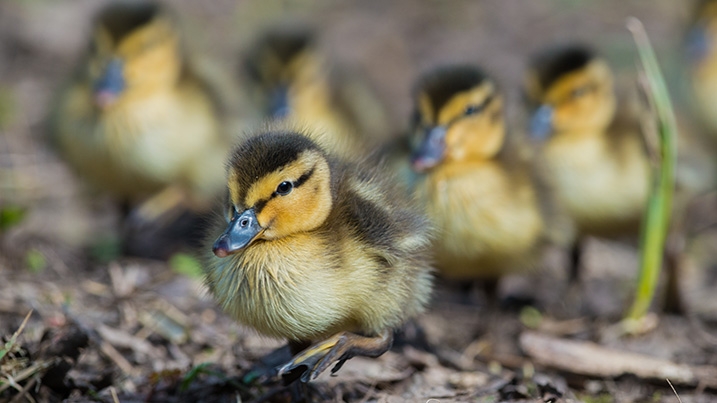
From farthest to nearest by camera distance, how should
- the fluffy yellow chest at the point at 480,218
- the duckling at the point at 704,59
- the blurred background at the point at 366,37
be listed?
the blurred background at the point at 366,37, the duckling at the point at 704,59, the fluffy yellow chest at the point at 480,218

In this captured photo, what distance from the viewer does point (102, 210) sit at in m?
5.73

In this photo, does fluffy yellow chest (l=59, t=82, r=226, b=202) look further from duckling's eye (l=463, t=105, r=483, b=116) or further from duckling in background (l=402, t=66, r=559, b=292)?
duckling's eye (l=463, t=105, r=483, b=116)

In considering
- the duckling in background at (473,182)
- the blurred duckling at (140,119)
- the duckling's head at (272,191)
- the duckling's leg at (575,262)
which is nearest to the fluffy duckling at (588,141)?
the duckling's leg at (575,262)

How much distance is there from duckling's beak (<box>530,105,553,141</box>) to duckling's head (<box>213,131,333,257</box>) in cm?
210

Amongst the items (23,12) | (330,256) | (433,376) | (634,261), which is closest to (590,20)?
(634,261)

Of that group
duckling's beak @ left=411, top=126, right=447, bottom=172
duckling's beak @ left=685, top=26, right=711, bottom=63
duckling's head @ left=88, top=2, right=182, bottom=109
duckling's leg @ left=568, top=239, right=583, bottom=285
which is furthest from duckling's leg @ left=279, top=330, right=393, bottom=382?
duckling's beak @ left=685, top=26, right=711, bottom=63

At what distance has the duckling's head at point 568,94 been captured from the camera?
15.3ft

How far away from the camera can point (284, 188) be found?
2.76 metres

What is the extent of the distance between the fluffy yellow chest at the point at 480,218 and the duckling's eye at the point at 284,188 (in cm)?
121

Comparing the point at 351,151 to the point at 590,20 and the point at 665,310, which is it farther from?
the point at 590,20

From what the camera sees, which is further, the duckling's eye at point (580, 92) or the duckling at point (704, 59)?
→ the duckling at point (704, 59)

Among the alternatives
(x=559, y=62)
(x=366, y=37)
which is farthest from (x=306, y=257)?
(x=366, y=37)

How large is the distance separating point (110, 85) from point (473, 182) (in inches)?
→ 81.1

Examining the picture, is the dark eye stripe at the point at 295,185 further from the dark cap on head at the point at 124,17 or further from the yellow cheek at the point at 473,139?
the dark cap on head at the point at 124,17
